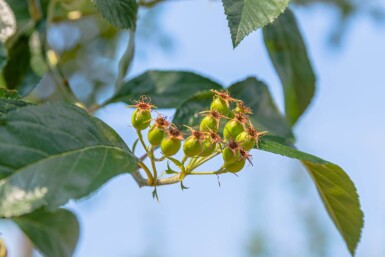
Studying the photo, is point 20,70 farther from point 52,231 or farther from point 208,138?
point 208,138

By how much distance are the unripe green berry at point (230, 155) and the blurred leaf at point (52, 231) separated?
1.09ft

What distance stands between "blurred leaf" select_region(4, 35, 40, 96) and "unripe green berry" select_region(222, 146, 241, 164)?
36cm

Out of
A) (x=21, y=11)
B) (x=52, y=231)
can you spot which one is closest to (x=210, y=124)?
(x=52, y=231)

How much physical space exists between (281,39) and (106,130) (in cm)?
42

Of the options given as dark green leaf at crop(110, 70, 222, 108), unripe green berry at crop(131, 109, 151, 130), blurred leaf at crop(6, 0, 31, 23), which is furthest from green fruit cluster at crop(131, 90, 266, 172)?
blurred leaf at crop(6, 0, 31, 23)

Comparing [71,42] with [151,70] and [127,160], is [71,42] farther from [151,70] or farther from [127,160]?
[127,160]

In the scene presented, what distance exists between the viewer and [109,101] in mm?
925

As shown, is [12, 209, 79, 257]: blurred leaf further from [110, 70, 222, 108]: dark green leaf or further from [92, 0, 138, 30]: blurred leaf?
[92, 0, 138, 30]: blurred leaf

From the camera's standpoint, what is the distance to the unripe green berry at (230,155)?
597 millimetres

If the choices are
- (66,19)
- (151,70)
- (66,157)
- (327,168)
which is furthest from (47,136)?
(66,19)

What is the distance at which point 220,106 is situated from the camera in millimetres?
665

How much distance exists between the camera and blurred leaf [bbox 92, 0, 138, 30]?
0.63m

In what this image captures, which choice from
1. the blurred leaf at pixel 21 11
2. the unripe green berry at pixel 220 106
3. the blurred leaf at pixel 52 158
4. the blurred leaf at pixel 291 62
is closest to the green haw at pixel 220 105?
the unripe green berry at pixel 220 106

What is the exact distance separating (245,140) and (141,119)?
0.09 meters
